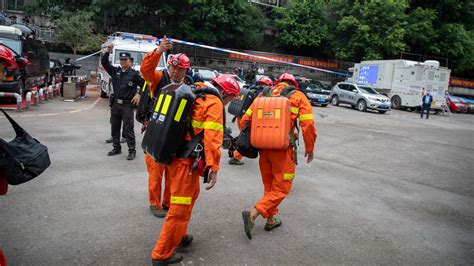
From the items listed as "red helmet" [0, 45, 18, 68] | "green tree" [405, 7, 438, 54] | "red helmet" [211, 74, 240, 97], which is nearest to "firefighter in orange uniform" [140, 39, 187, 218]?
"red helmet" [211, 74, 240, 97]

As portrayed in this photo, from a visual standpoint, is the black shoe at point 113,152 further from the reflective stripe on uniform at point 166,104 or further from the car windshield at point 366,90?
the car windshield at point 366,90

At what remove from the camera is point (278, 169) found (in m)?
4.26

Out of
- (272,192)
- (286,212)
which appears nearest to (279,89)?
(272,192)

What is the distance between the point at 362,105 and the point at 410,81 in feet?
16.2

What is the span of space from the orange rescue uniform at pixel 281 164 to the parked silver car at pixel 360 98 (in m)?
18.6

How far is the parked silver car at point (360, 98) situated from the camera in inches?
856

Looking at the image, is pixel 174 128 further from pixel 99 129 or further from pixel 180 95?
pixel 99 129

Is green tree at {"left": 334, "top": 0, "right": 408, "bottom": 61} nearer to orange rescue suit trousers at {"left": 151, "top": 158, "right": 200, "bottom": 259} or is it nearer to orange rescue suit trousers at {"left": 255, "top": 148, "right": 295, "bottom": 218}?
orange rescue suit trousers at {"left": 255, "top": 148, "right": 295, "bottom": 218}

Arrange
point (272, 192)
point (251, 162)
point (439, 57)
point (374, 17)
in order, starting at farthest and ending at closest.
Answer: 1. point (439, 57)
2. point (374, 17)
3. point (251, 162)
4. point (272, 192)

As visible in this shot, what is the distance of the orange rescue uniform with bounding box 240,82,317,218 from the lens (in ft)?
13.9

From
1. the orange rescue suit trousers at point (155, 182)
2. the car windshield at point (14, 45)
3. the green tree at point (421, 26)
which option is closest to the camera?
the orange rescue suit trousers at point (155, 182)

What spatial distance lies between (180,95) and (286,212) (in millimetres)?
2566

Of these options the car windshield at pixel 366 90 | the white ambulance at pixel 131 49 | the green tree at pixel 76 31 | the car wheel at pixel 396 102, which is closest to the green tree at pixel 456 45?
the car wheel at pixel 396 102

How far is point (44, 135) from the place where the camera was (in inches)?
329
